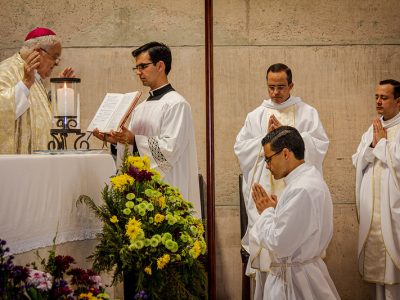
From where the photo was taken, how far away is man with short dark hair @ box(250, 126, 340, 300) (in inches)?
162

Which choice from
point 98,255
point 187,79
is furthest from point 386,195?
point 98,255

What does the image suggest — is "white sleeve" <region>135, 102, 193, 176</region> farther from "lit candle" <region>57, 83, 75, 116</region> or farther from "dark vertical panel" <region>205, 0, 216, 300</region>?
"dark vertical panel" <region>205, 0, 216, 300</region>

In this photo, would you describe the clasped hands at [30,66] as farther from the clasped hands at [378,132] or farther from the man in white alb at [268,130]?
the clasped hands at [378,132]

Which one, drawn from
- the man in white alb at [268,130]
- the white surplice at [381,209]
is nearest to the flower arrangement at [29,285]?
the man in white alb at [268,130]

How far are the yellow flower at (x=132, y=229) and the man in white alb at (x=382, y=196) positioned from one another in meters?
3.43

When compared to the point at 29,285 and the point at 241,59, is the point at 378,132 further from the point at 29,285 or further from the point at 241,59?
the point at 29,285

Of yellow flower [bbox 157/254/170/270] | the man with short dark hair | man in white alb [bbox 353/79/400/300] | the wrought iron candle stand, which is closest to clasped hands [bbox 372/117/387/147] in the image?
man in white alb [bbox 353/79/400/300]

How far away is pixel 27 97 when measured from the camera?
4.15 meters

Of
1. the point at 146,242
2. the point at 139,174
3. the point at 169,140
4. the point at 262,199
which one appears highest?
the point at 169,140

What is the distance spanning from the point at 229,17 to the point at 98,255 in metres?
→ 4.20

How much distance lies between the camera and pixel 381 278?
6.00m

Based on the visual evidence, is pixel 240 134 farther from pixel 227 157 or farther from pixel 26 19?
pixel 26 19

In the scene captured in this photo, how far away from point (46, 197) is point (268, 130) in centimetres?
320

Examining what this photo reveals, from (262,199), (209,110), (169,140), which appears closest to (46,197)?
(262,199)
